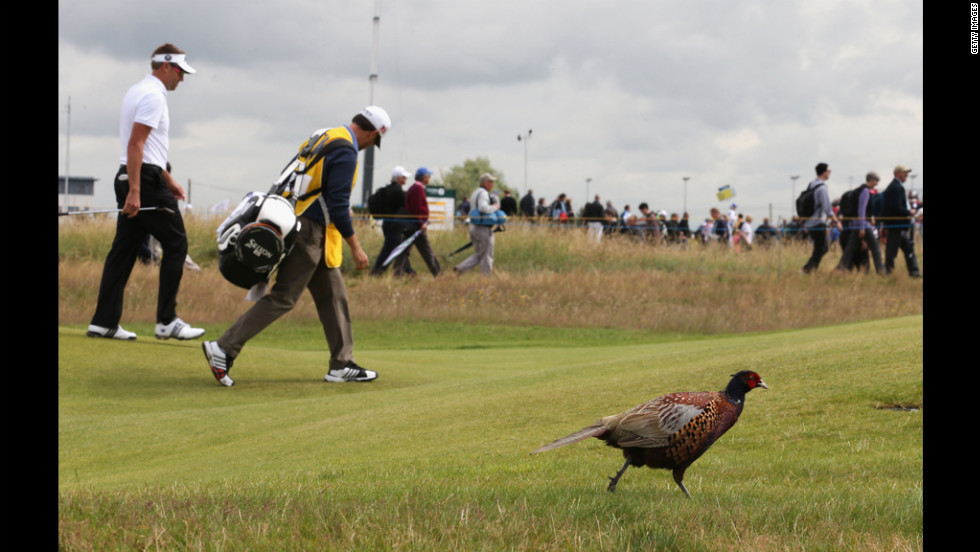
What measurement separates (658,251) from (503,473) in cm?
2304

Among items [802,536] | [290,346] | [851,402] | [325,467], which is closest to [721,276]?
[290,346]

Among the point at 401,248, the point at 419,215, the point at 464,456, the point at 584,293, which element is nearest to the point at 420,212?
the point at 419,215

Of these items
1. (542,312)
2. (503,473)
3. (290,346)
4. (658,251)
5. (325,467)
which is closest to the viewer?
(503,473)

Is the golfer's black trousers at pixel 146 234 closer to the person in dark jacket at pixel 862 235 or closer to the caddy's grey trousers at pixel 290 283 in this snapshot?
the caddy's grey trousers at pixel 290 283

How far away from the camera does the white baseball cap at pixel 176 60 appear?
10656 millimetres

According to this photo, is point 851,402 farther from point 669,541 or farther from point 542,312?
point 542,312

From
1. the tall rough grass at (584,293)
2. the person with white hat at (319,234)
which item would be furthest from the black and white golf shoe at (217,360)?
the tall rough grass at (584,293)

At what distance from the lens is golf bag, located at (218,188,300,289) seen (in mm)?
9094

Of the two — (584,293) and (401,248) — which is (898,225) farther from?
(401,248)

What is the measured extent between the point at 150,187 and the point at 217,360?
79.0 inches

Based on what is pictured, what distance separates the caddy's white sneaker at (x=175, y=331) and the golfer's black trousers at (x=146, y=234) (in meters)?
0.09
